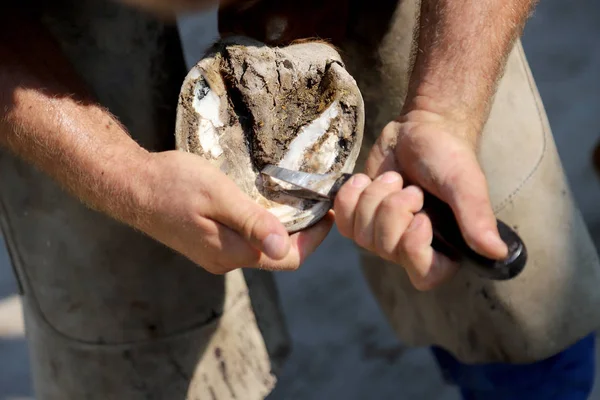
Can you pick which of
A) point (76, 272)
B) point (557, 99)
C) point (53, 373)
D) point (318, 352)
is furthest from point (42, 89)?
point (557, 99)

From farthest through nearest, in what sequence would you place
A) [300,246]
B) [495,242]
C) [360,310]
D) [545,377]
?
[360,310], [545,377], [300,246], [495,242]

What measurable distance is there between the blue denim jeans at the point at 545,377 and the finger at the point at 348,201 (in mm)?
555

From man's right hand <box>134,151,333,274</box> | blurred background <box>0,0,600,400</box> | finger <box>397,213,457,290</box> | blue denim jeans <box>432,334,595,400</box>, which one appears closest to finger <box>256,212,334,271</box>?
man's right hand <box>134,151,333,274</box>

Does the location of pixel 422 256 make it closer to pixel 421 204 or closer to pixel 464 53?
pixel 421 204

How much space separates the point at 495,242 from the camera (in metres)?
0.83

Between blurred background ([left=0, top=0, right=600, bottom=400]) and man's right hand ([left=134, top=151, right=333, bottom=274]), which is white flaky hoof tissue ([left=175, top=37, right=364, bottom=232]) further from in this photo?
blurred background ([left=0, top=0, right=600, bottom=400])

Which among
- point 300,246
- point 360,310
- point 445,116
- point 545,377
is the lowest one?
point 360,310

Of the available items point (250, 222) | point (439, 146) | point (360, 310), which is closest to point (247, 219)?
point (250, 222)

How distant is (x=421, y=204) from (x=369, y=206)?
6cm

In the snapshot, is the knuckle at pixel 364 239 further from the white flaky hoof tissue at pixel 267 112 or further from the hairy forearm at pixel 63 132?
the hairy forearm at pixel 63 132

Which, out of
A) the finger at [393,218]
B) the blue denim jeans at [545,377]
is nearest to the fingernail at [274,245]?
the finger at [393,218]

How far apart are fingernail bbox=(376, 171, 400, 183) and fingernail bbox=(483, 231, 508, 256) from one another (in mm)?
127

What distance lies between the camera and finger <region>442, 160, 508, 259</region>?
830 millimetres

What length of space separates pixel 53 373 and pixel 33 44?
0.52m
